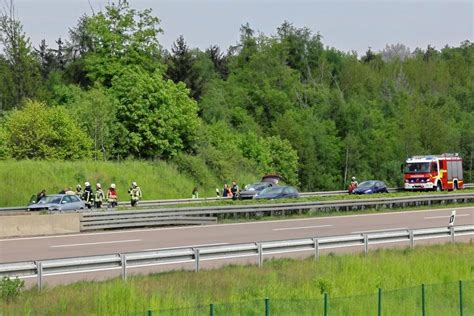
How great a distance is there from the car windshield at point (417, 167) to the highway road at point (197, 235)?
21673 millimetres

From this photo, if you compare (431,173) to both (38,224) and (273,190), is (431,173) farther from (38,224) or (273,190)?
(38,224)

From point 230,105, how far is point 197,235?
7500 cm

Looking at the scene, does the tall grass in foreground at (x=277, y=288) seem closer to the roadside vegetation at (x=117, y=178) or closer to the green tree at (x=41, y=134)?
the roadside vegetation at (x=117, y=178)

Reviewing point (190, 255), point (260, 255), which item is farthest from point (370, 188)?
point (190, 255)

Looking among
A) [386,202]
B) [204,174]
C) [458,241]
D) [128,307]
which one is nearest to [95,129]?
[204,174]

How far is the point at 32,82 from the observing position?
275ft

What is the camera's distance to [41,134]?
63.5 metres

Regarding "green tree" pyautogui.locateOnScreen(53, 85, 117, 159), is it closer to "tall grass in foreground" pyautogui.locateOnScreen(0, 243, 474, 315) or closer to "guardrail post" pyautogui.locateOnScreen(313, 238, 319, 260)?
"guardrail post" pyautogui.locateOnScreen(313, 238, 319, 260)

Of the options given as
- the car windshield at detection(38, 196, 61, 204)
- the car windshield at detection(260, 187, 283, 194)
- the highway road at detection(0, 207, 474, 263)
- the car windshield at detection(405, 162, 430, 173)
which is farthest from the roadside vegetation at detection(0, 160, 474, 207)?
the car windshield at detection(38, 196, 61, 204)

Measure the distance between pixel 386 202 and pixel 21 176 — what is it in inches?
889

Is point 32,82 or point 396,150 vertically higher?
point 32,82

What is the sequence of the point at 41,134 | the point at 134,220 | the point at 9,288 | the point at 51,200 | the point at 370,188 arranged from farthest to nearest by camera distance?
1. the point at 41,134
2. the point at 370,188
3. the point at 51,200
4. the point at 134,220
5. the point at 9,288

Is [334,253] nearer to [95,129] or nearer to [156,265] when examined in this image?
[156,265]

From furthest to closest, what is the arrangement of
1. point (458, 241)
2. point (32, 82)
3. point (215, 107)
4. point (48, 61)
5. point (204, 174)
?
1. point (48, 61)
2. point (215, 107)
3. point (32, 82)
4. point (204, 174)
5. point (458, 241)
